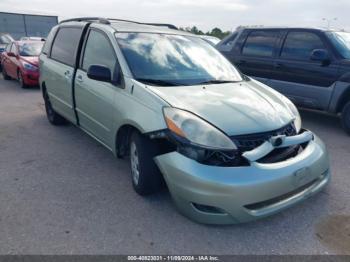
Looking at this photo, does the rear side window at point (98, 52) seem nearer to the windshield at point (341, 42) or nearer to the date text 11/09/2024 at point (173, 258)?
the date text 11/09/2024 at point (173, 258)

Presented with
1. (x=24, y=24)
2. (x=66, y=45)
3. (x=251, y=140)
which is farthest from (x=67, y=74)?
(x=24, y=24)

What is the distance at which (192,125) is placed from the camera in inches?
103

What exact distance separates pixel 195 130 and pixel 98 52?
75.3 inches

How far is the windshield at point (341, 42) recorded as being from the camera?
528 cm

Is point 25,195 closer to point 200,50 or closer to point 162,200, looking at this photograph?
point 162,200

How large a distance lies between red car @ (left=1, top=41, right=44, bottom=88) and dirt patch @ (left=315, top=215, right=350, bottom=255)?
905 cm

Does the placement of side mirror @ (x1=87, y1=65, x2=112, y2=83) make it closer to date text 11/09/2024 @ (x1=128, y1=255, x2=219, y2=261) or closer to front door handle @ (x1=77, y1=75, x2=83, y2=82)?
front door handle @ (x1=77, y1=75, x2=83, y2=82)

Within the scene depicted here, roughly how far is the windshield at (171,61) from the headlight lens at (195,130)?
24.6 inches

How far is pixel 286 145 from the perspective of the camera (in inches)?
106

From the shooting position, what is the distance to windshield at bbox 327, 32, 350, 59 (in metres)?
5.28

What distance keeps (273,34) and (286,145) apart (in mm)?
4106

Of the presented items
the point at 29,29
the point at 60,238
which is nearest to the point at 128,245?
the point at 60,238

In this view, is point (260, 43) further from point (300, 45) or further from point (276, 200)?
point (276, 200)

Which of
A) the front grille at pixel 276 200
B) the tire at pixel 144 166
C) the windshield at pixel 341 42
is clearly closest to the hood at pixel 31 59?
the tire at pixel 144 166
